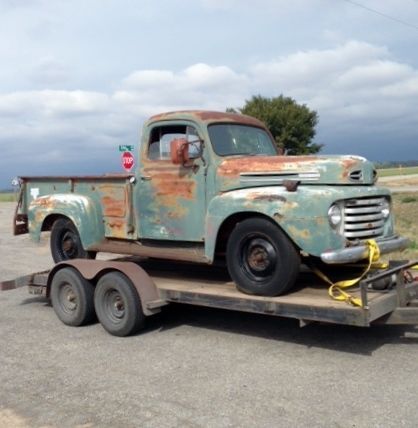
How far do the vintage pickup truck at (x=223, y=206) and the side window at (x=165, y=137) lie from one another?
0.01m

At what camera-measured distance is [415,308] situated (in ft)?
18.0

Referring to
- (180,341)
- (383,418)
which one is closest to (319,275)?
(180,341)

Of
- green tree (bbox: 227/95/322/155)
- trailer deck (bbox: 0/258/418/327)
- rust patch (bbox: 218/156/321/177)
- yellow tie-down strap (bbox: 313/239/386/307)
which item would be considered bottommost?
trailer deck (bbox: 0/258/418/327)

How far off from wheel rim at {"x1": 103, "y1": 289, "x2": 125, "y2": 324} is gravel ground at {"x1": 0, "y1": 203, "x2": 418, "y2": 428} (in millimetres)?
222

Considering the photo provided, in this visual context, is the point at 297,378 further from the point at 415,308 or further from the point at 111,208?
the point at 111,208

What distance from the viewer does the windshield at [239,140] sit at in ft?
22.9

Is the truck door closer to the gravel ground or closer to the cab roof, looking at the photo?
the cab roof

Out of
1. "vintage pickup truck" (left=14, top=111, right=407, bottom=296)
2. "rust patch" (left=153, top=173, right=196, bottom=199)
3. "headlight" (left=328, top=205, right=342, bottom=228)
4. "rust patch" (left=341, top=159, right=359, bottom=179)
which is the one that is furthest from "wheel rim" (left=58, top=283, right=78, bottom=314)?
"rust patch" (left=341, top=159, right=359, bottom=179)

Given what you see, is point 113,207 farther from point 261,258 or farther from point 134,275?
point 261,258

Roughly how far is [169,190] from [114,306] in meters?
1.45

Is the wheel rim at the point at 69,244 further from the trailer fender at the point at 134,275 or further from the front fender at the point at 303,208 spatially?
the front fender at the point at 303,208

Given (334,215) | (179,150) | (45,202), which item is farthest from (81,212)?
(334,215)

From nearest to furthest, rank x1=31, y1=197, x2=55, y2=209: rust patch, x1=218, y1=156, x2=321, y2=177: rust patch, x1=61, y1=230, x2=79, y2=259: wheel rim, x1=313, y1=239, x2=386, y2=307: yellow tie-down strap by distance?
x1=313, y1=239, x2=386, y2=307: yellow tie-down strap < x1=218, y1=156, x2=321, y2=177: rust patch < x1=31, y1=197, x2=55, y2=209: rust patch < x1=61, y1=230, x2=79, y2=259: wheel rim

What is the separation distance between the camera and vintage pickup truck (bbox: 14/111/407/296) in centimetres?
584
